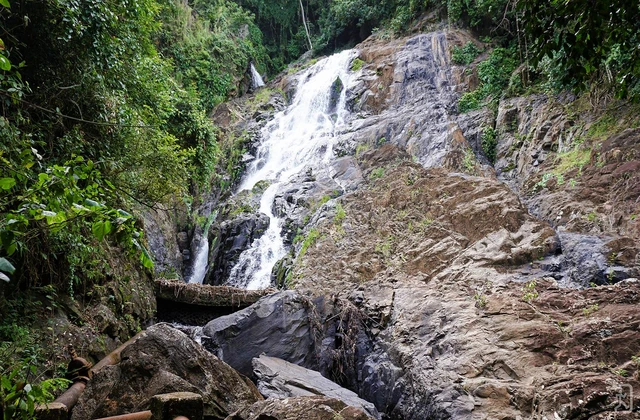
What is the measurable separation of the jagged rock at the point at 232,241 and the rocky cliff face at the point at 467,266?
0.07 metres

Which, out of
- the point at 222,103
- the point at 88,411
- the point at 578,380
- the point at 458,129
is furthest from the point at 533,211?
the point at 222,103

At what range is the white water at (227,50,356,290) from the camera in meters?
12.4

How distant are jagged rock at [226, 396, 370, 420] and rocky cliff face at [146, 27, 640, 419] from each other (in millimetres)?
127

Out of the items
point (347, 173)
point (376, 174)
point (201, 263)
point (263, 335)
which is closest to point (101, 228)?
point (263, 335)

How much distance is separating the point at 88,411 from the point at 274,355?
3.53m

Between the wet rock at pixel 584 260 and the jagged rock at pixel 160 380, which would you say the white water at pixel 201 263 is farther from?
the wet rock at pixel 584 260

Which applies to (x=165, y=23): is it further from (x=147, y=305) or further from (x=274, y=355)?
(x=274, y=355)

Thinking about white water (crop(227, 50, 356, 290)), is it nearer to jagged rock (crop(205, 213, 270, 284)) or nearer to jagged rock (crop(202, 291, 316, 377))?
jagged rock (crop(205, 213, 270, 284))

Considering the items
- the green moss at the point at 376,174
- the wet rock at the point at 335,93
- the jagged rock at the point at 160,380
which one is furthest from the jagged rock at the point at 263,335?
the wet rock at the point at 335,93

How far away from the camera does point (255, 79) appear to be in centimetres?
2441

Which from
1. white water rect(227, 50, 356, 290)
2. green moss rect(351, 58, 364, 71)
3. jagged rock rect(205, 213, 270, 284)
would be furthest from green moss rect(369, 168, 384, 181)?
green moss rect(351, 58, 364, 71)

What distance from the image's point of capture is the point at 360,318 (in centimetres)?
787

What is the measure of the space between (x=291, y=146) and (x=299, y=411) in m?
13.9

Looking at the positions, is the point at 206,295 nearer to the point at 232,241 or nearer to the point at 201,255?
the point at 232,241
